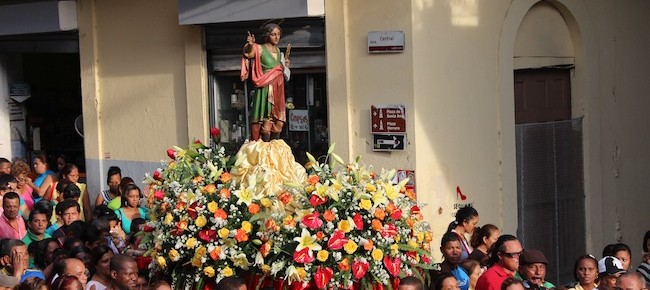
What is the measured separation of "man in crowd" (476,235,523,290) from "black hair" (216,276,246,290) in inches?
75.9

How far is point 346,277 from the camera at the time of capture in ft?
28.5

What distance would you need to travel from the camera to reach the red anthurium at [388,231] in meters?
8.81

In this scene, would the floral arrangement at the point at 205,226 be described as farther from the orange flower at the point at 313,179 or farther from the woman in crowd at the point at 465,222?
the woman in crowd at the point at 465,222

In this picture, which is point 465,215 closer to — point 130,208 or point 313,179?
point 313,179

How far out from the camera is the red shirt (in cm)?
912

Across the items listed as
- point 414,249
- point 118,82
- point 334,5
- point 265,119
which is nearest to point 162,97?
point 118,82

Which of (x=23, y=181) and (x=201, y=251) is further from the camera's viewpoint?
(x=23, y=181)

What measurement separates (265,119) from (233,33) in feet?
12.8

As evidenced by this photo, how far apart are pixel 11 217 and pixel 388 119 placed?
370 centimetres

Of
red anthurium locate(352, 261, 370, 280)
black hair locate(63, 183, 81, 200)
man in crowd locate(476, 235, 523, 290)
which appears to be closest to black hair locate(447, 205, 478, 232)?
man in crowd locate(476, 235, 523, 290)

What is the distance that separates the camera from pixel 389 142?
1244 cm

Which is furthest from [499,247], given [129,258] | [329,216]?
[129,258]

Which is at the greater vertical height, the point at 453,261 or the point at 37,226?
the point at 37,226

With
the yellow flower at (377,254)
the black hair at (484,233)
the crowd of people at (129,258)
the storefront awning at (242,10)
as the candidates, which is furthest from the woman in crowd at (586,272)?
the storefront awning at (242,10)
